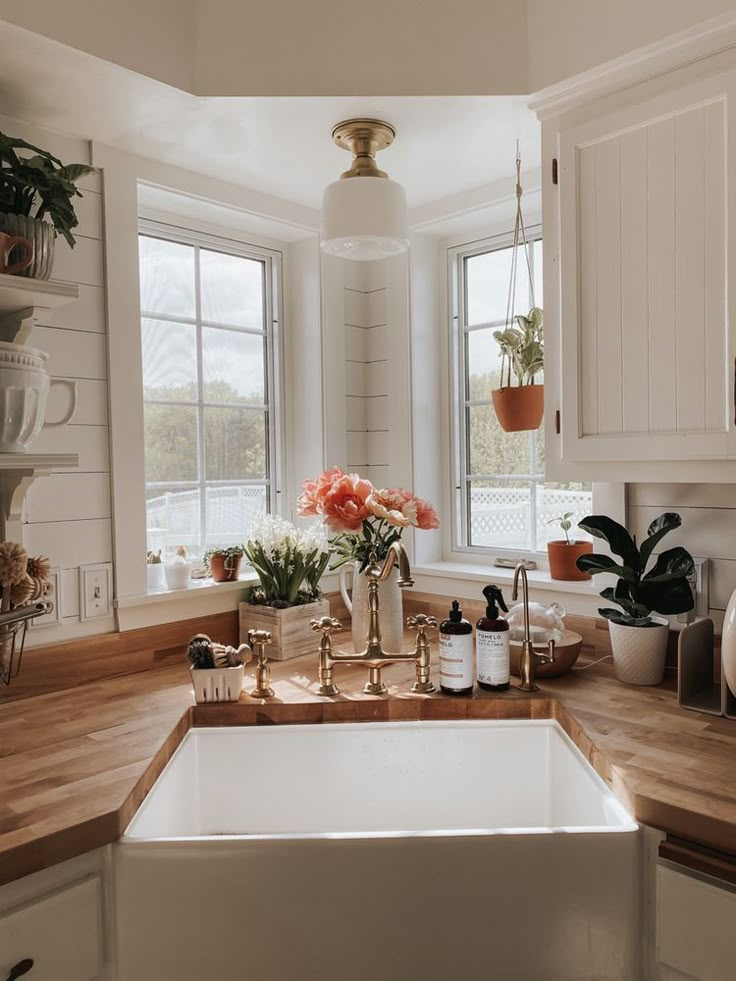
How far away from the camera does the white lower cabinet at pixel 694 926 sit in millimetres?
1069

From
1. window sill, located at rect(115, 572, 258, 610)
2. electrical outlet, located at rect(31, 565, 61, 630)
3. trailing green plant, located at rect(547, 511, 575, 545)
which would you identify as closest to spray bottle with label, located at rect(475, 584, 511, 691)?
trailing green plant, located at rect(547, 511, 575, 545)

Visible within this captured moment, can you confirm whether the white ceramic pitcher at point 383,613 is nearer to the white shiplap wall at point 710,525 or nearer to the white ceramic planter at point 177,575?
the white ceramic planter at point 177,575

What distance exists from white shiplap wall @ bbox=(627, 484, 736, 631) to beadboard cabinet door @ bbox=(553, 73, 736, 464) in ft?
0.90

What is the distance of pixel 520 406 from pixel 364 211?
624 millimetres

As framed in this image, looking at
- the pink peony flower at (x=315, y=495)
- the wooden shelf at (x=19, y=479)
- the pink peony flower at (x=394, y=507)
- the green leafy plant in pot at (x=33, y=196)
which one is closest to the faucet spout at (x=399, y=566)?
the pink peony flower at (x=394, y=507)

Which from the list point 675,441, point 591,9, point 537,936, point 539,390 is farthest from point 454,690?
point 591,9

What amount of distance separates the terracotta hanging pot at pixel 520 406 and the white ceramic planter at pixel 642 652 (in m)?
0.58

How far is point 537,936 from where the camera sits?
119 cm

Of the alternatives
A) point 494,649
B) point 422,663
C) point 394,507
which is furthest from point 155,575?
point 494,649

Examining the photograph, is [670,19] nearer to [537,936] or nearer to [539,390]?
[539,390]

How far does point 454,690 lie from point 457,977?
1.81ft

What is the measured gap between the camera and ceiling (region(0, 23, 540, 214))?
1.51m

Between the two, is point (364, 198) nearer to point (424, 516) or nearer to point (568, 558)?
point (424, 516)

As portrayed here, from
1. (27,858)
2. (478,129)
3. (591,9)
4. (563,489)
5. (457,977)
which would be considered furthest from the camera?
(563,489)
